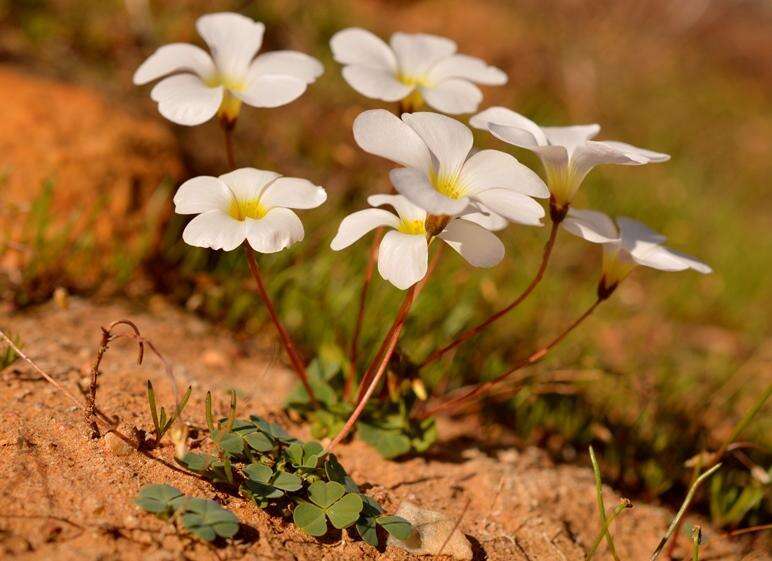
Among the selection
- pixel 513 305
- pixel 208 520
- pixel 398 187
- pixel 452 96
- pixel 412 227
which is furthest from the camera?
pixel 452 96

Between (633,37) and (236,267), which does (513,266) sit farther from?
(633,37)

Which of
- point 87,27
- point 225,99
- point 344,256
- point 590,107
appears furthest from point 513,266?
point 590,107

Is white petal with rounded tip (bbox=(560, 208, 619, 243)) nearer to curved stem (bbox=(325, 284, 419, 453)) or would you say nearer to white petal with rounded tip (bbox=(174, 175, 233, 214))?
curved stem (bbox=(325, 284, 419, 453))

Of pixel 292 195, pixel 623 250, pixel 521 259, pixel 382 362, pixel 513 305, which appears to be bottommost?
pixel 521 259

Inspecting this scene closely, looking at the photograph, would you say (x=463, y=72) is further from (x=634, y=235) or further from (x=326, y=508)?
(x=326, y=508)

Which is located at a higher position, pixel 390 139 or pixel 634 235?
pixel 390 139

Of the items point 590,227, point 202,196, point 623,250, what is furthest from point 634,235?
point 202,196

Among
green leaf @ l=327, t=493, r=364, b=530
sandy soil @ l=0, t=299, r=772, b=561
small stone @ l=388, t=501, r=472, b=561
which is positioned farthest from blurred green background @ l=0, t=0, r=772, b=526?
green leaf @ l=327, t=493, r=364, b=530

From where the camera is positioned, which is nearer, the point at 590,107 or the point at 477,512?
the point at 477,512
